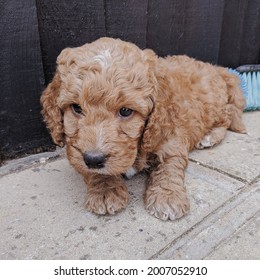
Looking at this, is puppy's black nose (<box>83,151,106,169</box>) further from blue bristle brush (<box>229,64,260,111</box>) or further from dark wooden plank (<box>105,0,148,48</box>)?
blue bristle brush (<box>229,64,260,111</box>)

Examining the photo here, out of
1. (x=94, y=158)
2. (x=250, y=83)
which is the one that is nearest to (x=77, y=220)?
(x=94, y=158)

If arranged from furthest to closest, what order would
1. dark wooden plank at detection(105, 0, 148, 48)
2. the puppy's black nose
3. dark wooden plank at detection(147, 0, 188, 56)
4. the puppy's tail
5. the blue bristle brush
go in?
the blue bristle brush → the puppy's tail → dark wooden plank at detection(147, 0, 188, 56) → dark wooden plank at detection(105, 0, 148, 48) → the puppy's black nose

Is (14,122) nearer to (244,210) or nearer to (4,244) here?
(4,244)

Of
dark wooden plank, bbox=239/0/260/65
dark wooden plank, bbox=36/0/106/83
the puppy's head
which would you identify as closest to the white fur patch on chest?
the puppy's head

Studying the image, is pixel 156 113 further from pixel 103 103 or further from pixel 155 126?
pixel 103 103

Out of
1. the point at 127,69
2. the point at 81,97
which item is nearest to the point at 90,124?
the point at 81,97
